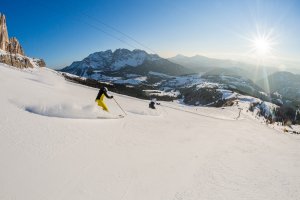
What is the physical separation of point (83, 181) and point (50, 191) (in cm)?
113

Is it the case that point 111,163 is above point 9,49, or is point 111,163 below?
below

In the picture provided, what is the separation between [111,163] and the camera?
946 cm

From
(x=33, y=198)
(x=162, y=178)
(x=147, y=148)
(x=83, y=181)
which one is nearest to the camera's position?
(x=33, y=198)

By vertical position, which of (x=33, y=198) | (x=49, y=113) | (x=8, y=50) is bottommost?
(x=33, y=198)

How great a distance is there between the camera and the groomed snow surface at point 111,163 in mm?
7277

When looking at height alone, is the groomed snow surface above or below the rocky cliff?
below

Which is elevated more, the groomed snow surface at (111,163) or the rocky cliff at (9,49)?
the rocky cliff at (9,49)

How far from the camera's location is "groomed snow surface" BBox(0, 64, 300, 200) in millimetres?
7277

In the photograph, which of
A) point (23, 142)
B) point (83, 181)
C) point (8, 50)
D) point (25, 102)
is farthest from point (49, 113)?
point (8, 50)

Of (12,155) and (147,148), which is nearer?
(12,155)

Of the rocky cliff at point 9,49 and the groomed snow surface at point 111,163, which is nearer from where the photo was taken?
the groomed snow surface at point 111,163

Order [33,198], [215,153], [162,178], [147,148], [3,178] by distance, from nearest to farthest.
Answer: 1. [33,198]
2. [3,178]
3. [162,178]
4. [147,148]
5. [215,153]

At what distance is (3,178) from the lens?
6.62 m

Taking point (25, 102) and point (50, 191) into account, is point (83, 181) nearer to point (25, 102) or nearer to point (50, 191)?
point (50, 191)
